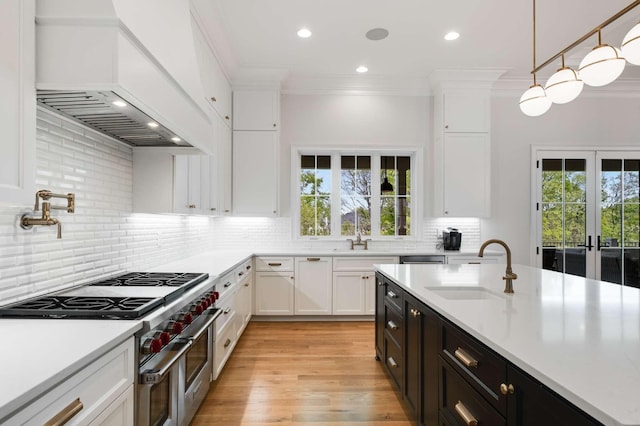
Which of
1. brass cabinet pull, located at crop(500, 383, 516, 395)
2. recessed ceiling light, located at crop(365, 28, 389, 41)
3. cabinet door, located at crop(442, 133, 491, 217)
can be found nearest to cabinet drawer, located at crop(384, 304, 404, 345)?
brass cabinet pull, located at crop(500, 383, 516, 395)

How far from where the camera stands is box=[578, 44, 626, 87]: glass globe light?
181 cm

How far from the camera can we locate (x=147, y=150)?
2443 mm

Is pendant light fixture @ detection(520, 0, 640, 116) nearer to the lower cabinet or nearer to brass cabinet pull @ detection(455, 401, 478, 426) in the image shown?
the lower cabinet

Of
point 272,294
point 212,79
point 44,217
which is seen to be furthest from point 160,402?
point 212,79

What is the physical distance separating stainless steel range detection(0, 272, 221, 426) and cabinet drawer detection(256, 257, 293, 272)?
6.19 ft

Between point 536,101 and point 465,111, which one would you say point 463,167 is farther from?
point 536,101

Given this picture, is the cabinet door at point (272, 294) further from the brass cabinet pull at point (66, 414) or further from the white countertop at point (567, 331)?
the brass cabinet pull at point (66, 414)

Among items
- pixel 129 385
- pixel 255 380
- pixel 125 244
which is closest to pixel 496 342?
pixel 129 385

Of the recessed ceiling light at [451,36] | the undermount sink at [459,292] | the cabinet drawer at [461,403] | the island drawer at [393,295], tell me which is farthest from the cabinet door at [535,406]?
the recessed ceiling light at [451,36]

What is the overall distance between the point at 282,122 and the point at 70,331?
393 cm

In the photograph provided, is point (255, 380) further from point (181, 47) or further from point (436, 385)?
point (181, 47)

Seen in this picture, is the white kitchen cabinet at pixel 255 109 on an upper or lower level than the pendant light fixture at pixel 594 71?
upper

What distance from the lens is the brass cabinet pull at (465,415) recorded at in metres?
1.31

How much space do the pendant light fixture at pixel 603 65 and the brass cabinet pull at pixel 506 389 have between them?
1682 millimetres
